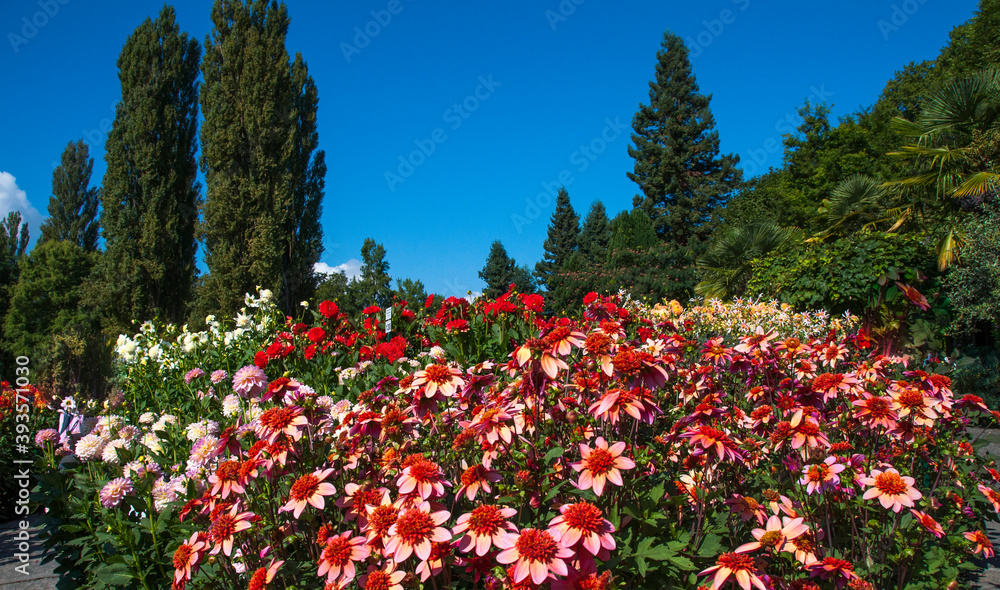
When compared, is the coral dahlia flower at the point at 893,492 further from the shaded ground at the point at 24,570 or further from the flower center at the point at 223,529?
the shaded ground at the point at 24,570

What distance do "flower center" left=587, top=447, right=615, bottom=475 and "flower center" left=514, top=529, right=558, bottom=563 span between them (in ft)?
0.72

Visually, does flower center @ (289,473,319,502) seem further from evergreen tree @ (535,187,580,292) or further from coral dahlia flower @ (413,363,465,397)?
evergreen tree @ (535,187,580,292)

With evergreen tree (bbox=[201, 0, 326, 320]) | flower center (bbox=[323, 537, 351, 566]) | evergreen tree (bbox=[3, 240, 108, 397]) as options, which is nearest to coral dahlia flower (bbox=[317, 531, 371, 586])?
flower center (bbox=[323, 537, 351, 566])

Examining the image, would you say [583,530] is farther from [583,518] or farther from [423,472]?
[423,472]

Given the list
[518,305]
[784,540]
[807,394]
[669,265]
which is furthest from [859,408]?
[669,265]

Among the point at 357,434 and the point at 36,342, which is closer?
the point at 357,434

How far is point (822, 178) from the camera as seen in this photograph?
22.1 meters

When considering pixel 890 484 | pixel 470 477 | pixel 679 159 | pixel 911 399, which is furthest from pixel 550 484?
pixel 679 159

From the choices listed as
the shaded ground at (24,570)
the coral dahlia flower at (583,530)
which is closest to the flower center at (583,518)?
the coral dahlia flower at (583,530)

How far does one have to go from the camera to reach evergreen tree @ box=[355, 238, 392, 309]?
29.2m

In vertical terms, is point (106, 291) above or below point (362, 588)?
above

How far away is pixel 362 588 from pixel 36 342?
26.9m

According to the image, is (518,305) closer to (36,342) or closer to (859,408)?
(859,408)

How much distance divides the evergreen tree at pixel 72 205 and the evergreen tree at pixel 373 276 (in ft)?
43.4
